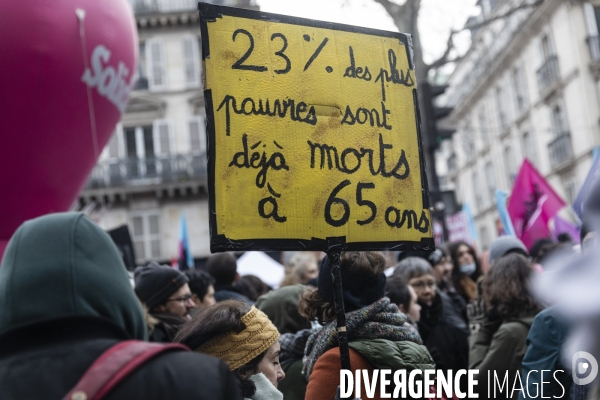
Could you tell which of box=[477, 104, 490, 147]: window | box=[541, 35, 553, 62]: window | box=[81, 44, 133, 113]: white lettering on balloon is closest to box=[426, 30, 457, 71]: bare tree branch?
box=[81, 44, 133, 113]: white lettering on balloon

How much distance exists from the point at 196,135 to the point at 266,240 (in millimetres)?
25217

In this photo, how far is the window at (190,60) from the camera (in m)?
28.3

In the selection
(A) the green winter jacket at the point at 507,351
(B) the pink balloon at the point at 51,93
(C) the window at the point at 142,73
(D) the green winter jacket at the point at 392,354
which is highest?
(C) the window at the point at 142,73

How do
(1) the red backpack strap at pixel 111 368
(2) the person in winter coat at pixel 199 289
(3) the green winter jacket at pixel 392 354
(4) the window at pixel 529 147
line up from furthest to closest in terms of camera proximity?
(4) the window at pixel 529 147, (2) the person in winter coat at pixel 199 289, (3) the green winter jacket at pixel 392 354, (1) the red backpack strap at pixel 111 368

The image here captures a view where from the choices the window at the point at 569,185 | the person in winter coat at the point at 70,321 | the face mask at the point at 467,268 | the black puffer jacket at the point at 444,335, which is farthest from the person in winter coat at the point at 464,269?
the window at the point at 569,185

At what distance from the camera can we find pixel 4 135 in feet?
25.8

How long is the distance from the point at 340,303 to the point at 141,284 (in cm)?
219

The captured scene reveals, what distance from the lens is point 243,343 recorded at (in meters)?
2.85

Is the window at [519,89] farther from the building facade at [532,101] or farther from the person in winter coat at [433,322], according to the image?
the person in winter coat at [433,322]

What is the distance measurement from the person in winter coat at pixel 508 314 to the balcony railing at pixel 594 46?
81.7ft

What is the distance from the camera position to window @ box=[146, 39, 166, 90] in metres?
28.2

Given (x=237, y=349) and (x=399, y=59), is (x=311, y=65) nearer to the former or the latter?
(x=399, y=59)

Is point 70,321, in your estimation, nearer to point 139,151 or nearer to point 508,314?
point 508,314

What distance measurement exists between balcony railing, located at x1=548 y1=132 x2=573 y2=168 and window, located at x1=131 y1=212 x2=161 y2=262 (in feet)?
49.2
